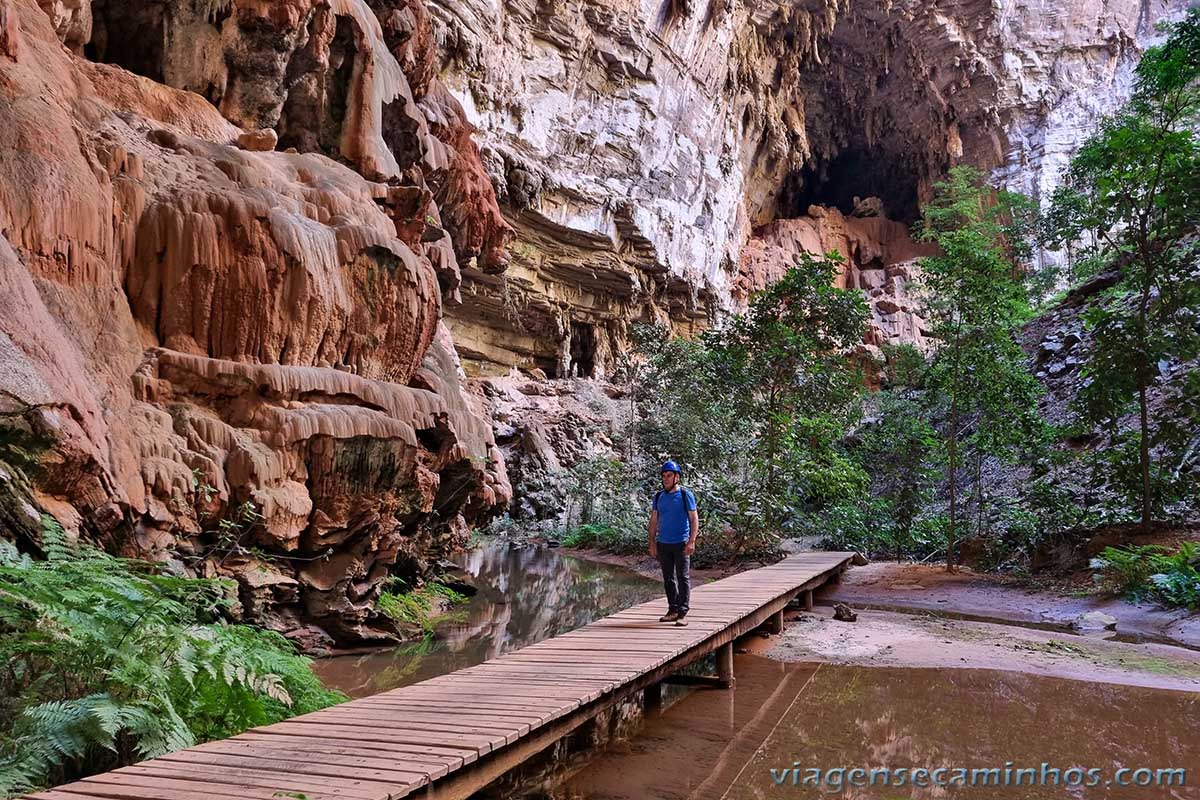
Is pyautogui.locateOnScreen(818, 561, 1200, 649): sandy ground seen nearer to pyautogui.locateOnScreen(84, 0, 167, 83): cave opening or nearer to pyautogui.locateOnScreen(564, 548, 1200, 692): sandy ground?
pyautogui.locateOnScreen(564, 548, 1200, 692): sandy ground

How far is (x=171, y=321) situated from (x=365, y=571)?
3.91 metres

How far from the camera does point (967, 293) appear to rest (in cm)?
1548

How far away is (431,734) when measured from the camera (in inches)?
161

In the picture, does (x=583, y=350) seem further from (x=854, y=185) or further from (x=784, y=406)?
(x=854, y=185)

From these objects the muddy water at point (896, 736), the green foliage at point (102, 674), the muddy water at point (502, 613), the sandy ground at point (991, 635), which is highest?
the green foliage at point (102, 674)

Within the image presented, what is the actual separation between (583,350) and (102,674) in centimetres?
3492

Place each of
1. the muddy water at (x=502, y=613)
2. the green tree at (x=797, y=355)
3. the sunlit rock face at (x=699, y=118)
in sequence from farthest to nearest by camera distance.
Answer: the sunlit rock face at (x=699, y=118) → the green tree at (x=797, y=355) → the muddy water at (x=502, y=613)

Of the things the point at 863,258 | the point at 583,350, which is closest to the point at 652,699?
the point at 583,350

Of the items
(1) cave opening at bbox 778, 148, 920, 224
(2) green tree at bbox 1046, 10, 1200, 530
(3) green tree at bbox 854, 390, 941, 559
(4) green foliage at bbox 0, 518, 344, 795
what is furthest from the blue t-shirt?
(1) cave opening at bbox 778, 148, 920, 224

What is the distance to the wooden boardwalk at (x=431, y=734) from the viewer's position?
130 inches

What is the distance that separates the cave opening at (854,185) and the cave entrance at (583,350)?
20.3 metres

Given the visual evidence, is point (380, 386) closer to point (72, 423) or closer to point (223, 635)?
point (72, 423)

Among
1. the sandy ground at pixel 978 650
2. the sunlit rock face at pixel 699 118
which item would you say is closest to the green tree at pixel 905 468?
the sandy ground at pixel 978 650

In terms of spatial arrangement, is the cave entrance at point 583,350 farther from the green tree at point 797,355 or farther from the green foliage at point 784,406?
the green tree at point 797,355
